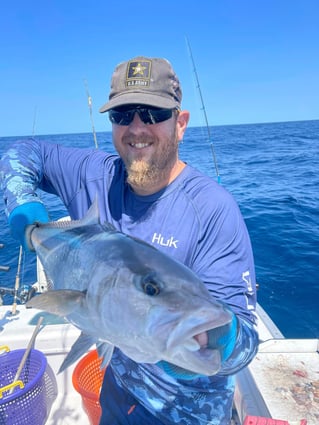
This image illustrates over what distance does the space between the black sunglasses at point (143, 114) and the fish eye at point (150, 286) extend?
1.22m

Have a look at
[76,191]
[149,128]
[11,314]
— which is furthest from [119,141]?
[11,314]

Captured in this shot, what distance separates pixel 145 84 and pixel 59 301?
4.82 feet

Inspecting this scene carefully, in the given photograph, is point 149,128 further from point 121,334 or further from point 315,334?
point 315,334

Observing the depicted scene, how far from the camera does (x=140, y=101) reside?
2.15 m

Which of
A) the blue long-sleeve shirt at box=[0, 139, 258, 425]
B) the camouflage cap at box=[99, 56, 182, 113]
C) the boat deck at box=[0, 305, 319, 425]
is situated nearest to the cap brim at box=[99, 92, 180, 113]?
the camouflage cap at box=[99, 56, 182, 113]

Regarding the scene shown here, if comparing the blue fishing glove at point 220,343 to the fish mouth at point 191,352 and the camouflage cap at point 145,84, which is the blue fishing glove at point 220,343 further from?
the camouflage cap at point 145,84

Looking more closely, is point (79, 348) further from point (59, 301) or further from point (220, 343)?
point (220, 343)

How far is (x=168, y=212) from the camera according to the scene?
87.0 inches

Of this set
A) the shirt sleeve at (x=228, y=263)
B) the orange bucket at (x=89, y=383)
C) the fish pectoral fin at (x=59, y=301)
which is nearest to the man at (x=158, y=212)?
the shirt sleeve at (x=228, y=263)

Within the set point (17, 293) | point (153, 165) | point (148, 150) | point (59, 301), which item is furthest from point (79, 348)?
point (17, 293)

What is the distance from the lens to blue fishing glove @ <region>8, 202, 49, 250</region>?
2.28 m


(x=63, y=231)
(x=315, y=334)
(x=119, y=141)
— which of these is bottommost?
(x=315, y=334)

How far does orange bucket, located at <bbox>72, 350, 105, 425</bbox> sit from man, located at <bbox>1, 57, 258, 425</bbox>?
0.46m

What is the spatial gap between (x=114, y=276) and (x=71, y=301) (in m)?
0.23
